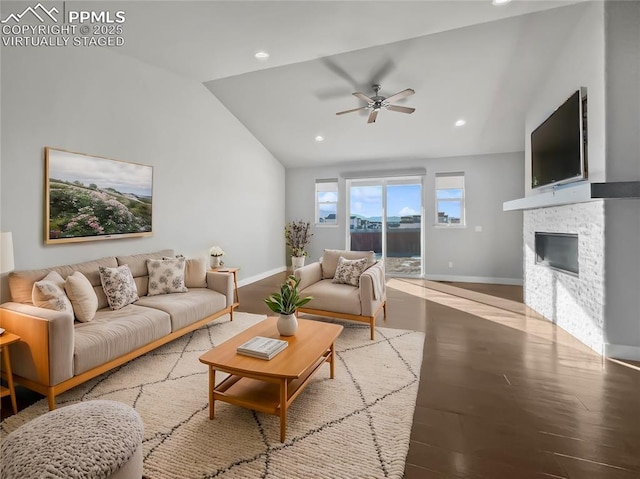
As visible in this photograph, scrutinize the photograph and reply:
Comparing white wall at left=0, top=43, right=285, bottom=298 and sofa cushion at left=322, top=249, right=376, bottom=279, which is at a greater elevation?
white wall at left=0, top=43, right=285, bottom=298

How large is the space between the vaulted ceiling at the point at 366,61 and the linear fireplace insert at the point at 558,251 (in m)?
2.13

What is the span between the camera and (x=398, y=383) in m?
2.52

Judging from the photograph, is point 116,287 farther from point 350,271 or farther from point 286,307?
point 350,271

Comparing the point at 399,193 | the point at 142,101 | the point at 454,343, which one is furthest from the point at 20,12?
the point at 399,193

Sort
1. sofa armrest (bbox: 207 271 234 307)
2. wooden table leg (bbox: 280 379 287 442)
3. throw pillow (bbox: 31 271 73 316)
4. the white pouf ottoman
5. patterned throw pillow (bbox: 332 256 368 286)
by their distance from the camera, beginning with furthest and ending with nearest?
patterned throw pillow (bbox: 332 256 368 286) < sofa armrest (bbox: 207 271 234 307) < throw pillow (bbox: 31 271 73 316) < wooden table leg (bbox: 280 379 287 442) < the white pouf ottoman

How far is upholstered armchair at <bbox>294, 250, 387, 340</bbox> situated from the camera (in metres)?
3.43

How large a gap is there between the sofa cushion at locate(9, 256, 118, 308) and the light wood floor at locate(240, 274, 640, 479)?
10.1 feet

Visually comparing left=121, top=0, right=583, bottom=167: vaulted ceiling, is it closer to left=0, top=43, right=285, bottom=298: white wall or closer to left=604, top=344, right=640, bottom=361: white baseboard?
left=0, top=43, right=285, bottom=298: white wall

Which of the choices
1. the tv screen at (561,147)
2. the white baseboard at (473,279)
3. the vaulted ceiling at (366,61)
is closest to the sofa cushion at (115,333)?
the vaulted ceiling at (366,61)

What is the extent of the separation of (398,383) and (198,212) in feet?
12.5

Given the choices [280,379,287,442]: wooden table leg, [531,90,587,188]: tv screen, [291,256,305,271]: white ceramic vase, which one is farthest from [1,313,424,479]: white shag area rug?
[291,256,305,271]: white ceramic vase

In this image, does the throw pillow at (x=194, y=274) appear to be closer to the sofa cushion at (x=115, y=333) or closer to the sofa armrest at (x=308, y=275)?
the sofa cushion at (x=115, y=333)

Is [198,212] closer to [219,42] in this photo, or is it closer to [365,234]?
[219,42]

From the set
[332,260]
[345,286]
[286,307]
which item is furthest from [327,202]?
[286,307]
